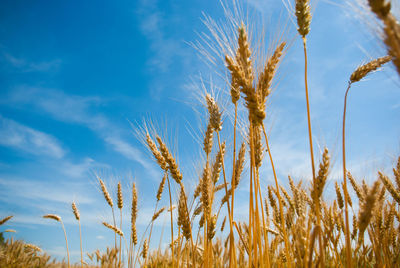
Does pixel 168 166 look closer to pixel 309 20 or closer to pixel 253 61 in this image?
pixel 253 61

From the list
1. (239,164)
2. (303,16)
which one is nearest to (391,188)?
(239,164)

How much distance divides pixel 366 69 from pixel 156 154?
76.0 inches

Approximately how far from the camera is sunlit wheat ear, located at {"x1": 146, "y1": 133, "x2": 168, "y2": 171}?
2.47 m

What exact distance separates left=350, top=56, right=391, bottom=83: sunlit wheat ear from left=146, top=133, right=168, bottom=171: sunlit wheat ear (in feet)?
5.76

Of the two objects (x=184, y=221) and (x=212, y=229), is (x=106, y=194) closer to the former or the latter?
(x=184, y=221)

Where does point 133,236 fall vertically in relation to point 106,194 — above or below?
below

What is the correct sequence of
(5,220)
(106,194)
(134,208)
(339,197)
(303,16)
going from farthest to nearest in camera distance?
(5,220) → (106,194) → (134,208) → (339,197) → (303,16)

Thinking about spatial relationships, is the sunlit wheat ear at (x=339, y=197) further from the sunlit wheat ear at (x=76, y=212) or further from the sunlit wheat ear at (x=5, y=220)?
the sunlit wheat ear at (x=5, y=220)

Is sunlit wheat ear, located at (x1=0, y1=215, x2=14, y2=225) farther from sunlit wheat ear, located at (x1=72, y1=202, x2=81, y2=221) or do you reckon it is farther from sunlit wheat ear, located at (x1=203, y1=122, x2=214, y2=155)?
sunlit wheat ear, located at (x1=203, y1=122, x2=214, y2=155)

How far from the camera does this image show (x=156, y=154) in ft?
8.29

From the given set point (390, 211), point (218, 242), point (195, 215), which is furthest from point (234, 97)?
point (218, 242)

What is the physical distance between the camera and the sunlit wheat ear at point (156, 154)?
8.12ft

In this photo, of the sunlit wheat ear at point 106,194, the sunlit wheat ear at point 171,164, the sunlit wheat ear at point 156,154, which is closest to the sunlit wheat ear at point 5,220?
the sunlit wheat ear at point 106,194

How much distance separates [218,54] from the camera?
6.79 ft
